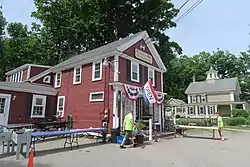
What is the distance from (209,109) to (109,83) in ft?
113

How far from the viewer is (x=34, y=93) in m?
16.4

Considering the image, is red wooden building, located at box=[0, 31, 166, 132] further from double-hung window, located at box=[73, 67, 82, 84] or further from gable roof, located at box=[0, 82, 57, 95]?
gable roof, located at box=[0, 82, 57, 95]

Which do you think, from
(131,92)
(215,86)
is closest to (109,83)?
(131,92)

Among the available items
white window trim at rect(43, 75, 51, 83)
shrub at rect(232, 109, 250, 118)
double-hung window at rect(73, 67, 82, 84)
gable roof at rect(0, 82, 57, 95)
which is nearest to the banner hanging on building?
double-hung window at rect(73, 67, 82, 84)

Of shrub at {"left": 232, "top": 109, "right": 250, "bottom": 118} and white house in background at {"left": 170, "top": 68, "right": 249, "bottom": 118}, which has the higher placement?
white house in background at {"left": 170, "top": 68, "right": 249, "bottom": 118}

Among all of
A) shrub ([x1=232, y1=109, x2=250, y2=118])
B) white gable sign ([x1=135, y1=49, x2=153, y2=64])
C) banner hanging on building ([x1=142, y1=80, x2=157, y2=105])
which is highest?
white gable sign ([x1=135, y1=49, x2=153, y2=64])

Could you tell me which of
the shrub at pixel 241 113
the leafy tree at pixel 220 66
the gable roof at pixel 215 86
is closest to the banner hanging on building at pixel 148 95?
the shrub at pixel 241 113

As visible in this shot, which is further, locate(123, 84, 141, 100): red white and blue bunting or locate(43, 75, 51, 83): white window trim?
locate(43, 75, 51, 83): white window trim

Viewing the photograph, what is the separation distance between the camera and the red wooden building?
13656 mm

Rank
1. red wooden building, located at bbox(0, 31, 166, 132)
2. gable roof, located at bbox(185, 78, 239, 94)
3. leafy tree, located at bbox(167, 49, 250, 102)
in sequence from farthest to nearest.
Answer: leafy tree, located at bbox(167, 49, 250, 102) < gable roof, located at bbox(185, 78, 239, 94) < red wooden building, located at bbox(0, 31, 166, 132)

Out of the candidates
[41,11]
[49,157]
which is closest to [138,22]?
[41,11]

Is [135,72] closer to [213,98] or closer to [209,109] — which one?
[209,109]

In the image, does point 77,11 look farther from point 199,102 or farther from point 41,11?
point 199,102

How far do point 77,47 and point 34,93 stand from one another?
17.3 meters
